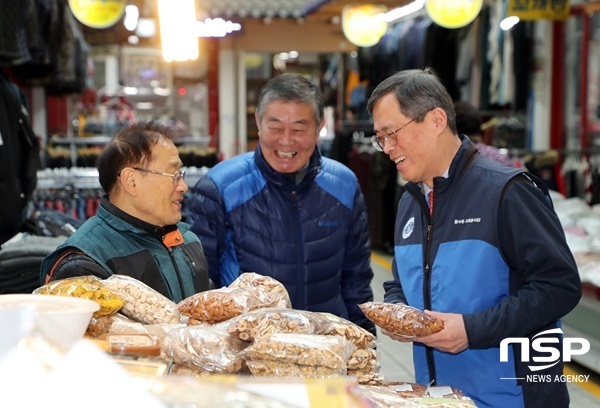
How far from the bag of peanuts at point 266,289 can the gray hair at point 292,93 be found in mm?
1319

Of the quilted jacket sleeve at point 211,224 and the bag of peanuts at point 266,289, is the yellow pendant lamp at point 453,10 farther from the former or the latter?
the bag of peanuts at point 266,289

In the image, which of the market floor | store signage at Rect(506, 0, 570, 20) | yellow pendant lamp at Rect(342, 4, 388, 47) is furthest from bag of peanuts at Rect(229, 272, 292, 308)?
yellow pendant lamp at Rect(342, 4, 388, 47)

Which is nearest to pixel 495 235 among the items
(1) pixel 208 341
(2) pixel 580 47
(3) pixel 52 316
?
(1) pixel 208 341

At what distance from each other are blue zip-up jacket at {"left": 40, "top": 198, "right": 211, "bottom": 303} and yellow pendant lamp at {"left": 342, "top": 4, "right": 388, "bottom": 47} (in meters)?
9.24

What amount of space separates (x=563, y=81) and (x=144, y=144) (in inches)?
346

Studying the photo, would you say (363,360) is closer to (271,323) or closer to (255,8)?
(271,323)

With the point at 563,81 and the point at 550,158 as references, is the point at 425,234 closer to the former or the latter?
the point at 550,158

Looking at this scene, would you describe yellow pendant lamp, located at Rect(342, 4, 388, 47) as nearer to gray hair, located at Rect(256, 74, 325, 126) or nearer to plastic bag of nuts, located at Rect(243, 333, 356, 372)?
gray hair, located at Rect(256, 74, 325, 126)

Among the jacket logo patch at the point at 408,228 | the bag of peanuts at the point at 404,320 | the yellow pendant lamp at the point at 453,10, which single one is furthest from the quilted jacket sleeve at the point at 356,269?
the yellow pendant lamp at the point at 453,10

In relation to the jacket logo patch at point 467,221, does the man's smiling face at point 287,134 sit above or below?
above

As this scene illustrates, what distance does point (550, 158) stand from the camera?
8.62m

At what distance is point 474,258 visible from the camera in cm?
254

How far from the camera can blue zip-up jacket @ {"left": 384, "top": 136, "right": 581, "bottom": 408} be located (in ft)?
8.04

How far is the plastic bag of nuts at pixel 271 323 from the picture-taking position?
175 cm
